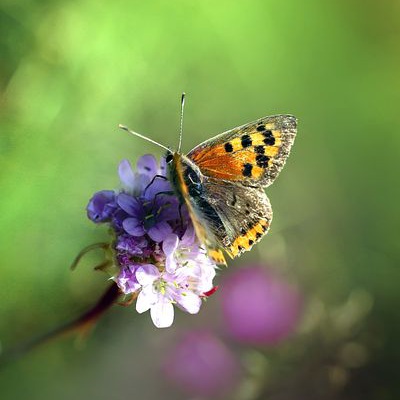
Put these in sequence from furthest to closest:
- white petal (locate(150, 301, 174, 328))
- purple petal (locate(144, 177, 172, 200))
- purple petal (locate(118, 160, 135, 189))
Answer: purple petal (locate(118, 160, 135, 189)) → purple petal (locate(144, 177, 172, 200)) → white petal (locate(150, 301, 174, 328))

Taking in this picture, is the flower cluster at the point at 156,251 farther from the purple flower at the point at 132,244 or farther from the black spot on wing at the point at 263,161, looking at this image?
the black spot on wing at the point at 263,161

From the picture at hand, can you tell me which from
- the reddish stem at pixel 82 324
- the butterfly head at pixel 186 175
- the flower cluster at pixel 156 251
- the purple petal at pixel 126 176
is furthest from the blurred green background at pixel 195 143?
the butterfly head at pixel 186 175

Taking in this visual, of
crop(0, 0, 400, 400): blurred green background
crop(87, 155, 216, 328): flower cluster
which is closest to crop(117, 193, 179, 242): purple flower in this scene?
crop(87, 155, 216, 328): flower cluster

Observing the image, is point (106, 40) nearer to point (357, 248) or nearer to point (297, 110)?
point (297, 110)

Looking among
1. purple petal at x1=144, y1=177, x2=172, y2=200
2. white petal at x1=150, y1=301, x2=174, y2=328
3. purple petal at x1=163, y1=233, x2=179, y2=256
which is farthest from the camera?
purple petal at x1=144, y1=177, x2=172, y2=200

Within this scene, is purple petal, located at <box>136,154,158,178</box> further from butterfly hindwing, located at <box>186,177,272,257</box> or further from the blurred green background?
the blurred green background

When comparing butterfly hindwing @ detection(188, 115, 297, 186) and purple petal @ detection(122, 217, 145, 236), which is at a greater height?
butterfly hindwing @ detection(188, 115, 297, 186)

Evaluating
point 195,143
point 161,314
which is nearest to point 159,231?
point 161,314

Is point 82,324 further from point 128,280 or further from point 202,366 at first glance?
point 202,366
